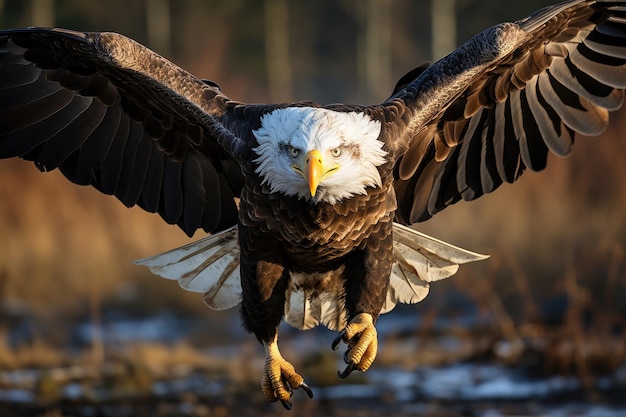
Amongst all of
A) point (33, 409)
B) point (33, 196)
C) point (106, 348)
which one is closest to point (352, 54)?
point (33, 196)

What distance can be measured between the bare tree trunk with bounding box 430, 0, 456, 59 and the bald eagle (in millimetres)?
20485

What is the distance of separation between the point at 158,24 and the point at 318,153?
82.0ft

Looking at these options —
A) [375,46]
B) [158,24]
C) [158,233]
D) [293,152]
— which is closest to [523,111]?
[293,152]

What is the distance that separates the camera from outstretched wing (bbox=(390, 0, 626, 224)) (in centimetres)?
550

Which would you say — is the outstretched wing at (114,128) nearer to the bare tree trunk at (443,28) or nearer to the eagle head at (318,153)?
the eagle head at (318,153)

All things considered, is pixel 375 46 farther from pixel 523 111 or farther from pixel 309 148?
pixel 309 148

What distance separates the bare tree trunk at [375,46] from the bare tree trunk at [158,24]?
4.99 m

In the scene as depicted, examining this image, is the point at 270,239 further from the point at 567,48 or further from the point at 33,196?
the point at 33,196

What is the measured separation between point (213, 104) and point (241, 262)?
0.74m

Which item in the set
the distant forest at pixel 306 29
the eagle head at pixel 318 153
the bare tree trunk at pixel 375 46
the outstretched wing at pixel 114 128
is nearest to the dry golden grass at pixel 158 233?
the outstretched wing at pixel 114 128

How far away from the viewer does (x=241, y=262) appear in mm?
5176

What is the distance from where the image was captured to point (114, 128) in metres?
5.63

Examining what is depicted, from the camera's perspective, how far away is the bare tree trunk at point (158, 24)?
2733 cm

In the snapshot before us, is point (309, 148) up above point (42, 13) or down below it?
below
